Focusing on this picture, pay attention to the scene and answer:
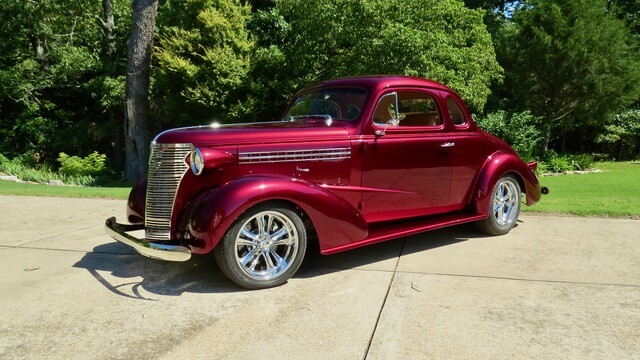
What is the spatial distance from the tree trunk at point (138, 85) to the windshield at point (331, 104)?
1081 cm

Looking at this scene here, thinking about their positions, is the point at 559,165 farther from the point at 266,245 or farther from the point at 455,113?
the point at 266,245

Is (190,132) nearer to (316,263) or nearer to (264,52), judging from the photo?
(316,263)

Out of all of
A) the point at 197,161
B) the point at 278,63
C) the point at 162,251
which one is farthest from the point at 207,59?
the point at 162,251

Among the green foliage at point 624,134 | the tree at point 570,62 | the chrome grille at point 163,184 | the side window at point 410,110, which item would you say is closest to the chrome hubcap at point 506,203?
the side window at point 410,110

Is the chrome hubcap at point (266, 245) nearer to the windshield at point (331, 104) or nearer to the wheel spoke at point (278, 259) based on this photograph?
the wheel spoke at point (278, 259)

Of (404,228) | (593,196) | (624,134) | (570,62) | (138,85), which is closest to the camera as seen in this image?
(404,228)

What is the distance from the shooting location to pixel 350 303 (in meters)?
3.84

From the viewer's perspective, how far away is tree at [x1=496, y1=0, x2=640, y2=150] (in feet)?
50.6

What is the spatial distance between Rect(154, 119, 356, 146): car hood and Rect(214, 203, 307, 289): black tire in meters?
0.62

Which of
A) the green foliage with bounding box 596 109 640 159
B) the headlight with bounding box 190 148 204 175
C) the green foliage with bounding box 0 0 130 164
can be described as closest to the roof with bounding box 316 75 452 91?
the headlight with bounding box 190 148 204 175

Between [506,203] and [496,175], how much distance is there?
516 millimetres

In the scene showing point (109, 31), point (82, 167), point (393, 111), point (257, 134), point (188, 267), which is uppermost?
point (109, 31)

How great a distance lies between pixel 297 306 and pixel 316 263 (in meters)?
1.19

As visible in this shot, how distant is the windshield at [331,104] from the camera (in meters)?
5.04
